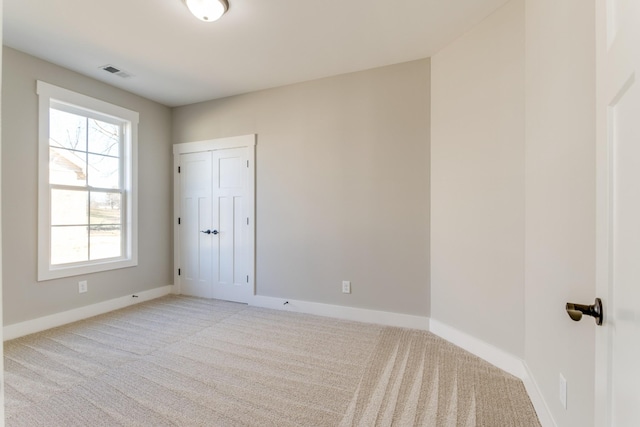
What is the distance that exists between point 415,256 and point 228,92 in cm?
300

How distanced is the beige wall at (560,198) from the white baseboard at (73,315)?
13.7ft

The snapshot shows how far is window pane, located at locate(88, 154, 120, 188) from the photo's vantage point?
3509 millimetres

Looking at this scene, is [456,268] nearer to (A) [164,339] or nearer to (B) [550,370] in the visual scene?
(B) [550,370]

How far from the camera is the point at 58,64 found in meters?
3.13

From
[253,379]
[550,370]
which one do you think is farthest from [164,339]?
[550,370]

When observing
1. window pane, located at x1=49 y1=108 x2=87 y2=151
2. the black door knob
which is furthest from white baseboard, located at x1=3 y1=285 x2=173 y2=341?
the black door knob

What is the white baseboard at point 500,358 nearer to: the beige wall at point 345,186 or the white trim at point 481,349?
the white trim at point 481,349

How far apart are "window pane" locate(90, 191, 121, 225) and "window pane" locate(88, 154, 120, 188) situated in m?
0.12

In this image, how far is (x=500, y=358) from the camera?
2289mm

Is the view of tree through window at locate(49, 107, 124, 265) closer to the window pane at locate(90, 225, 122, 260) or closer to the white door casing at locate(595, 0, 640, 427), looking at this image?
the window pane at locate(90, 225, 122, 260)

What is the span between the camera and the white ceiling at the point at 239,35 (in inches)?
91.0

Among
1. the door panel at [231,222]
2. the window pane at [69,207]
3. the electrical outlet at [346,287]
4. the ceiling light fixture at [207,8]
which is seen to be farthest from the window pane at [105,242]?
the electrical outlet at [346,287]

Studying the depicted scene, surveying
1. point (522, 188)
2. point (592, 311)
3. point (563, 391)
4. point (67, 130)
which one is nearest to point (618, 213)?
point (592, 311)

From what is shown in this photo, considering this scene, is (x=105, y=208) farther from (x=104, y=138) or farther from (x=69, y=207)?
(x=104, y=138)
